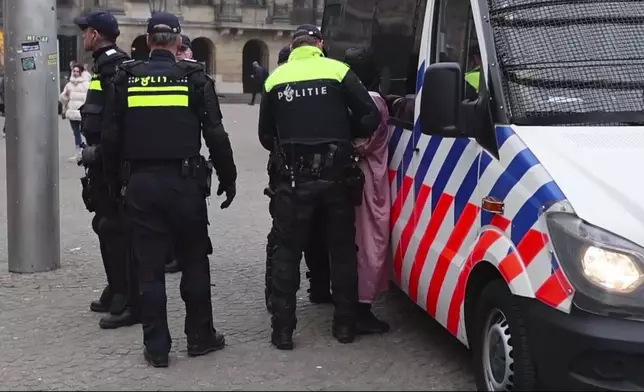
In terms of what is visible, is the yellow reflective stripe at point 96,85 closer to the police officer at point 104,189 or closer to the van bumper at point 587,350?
the police officer at point 104,189

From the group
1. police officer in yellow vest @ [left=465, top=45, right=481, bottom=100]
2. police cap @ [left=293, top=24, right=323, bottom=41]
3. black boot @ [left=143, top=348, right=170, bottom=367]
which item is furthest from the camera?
police cap @ [left=293, top=24, right=323, bottom=41]

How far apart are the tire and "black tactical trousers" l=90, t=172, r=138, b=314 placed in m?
2.60

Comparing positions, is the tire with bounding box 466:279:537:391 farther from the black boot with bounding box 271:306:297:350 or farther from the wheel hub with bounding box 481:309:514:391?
the black boot with bounding box 271:306:297:350

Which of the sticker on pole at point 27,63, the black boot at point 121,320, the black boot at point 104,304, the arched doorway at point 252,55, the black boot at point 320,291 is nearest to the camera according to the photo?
the black boot at point 121,320

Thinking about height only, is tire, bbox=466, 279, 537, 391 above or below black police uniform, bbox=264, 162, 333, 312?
above

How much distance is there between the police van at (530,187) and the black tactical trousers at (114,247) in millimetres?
1994

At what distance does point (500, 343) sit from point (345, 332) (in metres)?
1.57

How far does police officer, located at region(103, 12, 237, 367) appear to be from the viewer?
183 inches

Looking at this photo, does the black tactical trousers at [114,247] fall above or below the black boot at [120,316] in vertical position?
above

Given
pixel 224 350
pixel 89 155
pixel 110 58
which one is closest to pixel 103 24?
pixel 110 58

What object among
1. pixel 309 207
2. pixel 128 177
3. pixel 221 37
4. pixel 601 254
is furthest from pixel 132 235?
pixel 221 37

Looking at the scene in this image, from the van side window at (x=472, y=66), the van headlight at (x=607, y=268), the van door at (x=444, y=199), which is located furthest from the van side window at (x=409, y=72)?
the van headlight at (x=607, y=268)

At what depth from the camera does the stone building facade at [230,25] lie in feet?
164

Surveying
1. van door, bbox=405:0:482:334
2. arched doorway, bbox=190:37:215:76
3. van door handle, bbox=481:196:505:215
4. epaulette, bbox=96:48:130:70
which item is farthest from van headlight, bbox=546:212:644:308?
arched doorway, bbox=190:37:215:76
